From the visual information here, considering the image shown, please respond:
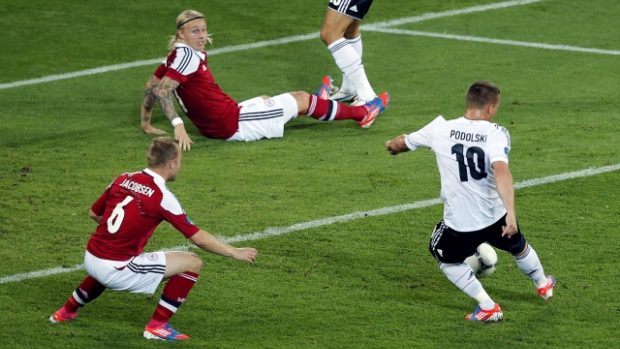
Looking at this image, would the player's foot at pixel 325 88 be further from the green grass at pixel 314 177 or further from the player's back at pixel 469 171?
the player's back at pixel 469 171

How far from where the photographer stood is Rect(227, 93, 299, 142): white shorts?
38.2ft

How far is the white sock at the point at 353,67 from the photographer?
40.7ft

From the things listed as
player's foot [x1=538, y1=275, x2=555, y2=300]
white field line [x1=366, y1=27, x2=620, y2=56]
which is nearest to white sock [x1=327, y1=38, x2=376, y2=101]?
white field line [x1=366, y1=27, x2=620, y2=56]

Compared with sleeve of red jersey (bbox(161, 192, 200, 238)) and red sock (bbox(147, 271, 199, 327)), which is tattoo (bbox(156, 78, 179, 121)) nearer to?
red sock (bbox(147, 271, 199, 327))

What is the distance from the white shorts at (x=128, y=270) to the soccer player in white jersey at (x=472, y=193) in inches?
66.7

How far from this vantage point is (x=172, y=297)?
24.8 ft

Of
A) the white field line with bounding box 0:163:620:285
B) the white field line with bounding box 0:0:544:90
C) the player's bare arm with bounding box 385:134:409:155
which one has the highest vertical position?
the player's bare arm with bounding box 385:134:409:155

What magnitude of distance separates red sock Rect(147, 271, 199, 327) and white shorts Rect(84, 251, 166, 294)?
0.09 meters

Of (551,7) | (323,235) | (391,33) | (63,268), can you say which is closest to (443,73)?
(391,33)

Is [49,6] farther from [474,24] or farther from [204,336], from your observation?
[204,336]

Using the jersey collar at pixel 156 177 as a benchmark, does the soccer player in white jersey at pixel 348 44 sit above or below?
below

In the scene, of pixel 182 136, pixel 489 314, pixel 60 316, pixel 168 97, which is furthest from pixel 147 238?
pixel 168 97

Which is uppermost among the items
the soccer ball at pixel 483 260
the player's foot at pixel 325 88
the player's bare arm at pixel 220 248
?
the player's bare arm at pixel 220 248

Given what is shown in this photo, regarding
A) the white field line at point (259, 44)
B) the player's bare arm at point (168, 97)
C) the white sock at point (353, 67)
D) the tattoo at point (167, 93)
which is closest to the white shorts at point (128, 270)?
the player's bare arm at point (168, 97)
